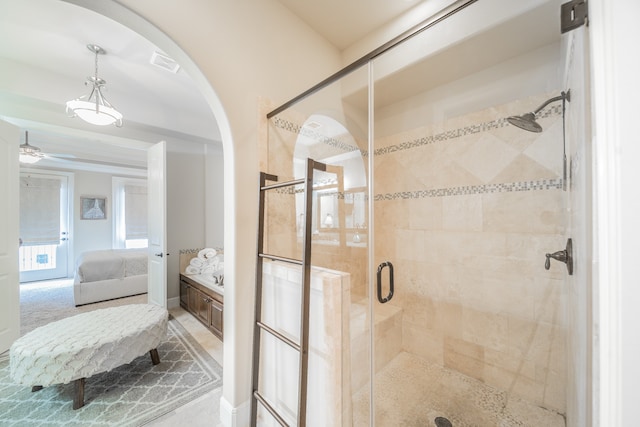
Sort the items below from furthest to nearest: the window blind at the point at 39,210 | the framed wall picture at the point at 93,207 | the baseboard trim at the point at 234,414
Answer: the framed wall picture at the point at 93,207
the window blind at the point at 39,210
the baseboard trim at the point at 234,414

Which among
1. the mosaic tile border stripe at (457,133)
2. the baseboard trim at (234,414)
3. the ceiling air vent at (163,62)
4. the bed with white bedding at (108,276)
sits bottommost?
the baseboard trim at (234,414)

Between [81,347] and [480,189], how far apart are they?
3213mm

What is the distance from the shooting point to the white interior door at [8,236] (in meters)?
2.46

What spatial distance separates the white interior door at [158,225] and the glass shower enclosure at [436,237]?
231 cm

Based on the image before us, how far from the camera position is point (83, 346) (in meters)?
1.72

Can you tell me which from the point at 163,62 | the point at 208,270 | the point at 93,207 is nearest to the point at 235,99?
the point at 163,62

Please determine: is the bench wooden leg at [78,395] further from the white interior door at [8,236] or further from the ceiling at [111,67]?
the ceiling at [111,67]

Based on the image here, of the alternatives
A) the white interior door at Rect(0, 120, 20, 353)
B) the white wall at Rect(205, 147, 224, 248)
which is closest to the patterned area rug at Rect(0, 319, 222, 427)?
the white interior door at Rect(0, 120, 20, 353)

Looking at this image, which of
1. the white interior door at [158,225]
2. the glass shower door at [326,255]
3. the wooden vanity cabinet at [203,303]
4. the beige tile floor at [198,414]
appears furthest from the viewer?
the white interior door at [158,225]

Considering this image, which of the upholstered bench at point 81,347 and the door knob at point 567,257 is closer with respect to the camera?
the door knob at point 567,257

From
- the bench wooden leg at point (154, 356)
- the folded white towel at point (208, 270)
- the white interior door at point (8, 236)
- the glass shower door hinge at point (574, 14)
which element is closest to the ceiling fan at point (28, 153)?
the white interior door at point (8, 236)

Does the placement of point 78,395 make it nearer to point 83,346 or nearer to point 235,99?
point 83,346

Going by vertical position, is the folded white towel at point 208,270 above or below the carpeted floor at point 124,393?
above

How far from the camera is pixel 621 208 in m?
0.50
